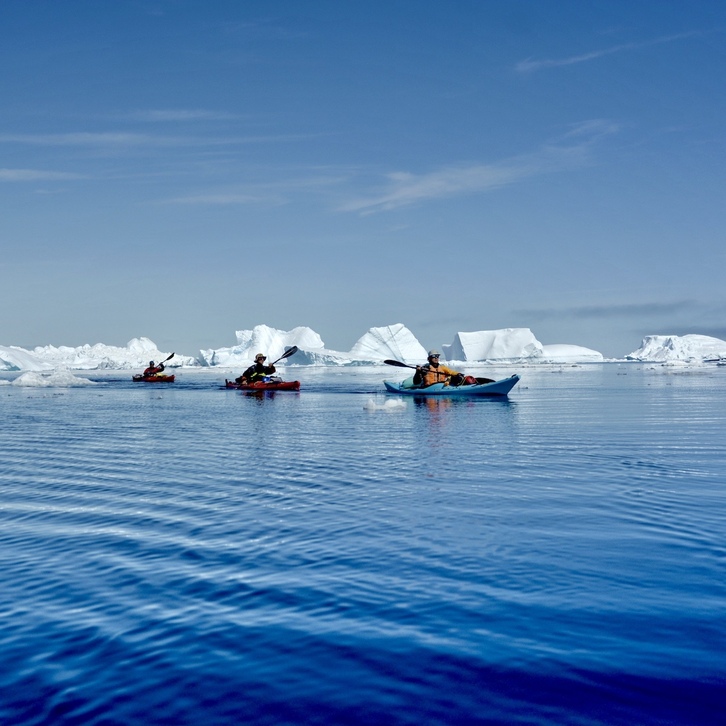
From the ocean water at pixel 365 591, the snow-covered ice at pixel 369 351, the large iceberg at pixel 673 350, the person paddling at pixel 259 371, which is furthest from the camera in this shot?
the large iceberg at pixel 673 350

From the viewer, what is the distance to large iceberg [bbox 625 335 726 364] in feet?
537

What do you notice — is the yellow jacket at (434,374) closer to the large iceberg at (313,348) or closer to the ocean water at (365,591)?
the ocean water at (365,591)

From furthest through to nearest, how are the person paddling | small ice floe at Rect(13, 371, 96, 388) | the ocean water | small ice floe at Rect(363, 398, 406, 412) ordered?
small ice floe at Rect(13, 371, 96, 388) < the person paddling < small ice floe at Rect(363, 398, 406, 412) < the ocean water

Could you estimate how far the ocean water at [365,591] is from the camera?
4500mm

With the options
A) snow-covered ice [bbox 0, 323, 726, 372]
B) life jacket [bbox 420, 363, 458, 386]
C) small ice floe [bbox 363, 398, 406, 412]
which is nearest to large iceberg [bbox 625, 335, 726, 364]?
snow-covered ice [bbox 0, 323, 726, 372]

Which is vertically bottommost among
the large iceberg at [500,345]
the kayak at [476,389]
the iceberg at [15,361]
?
the kayak at [476,389]

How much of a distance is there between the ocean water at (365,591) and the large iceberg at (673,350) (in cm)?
15440

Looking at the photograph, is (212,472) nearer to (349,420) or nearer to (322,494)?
(322,494)

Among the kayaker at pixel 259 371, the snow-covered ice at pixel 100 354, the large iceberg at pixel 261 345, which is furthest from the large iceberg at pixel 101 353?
the kayaker at pixel 259 371

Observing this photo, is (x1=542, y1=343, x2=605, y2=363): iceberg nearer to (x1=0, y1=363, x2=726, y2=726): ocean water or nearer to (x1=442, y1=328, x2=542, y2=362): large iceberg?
(x1=442, y1=328, x2=542, y2=362): large iceberg

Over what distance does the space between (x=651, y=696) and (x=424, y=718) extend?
137cm

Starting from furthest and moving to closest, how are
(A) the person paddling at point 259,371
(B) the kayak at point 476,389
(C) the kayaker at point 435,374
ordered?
(A) the person paddling at point 259,371
(C) the kayaker at point 435,374
(B) the kayak at point 476,389

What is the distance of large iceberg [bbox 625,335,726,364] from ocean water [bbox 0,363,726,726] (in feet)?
507

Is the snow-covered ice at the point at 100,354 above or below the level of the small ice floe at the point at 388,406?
above
